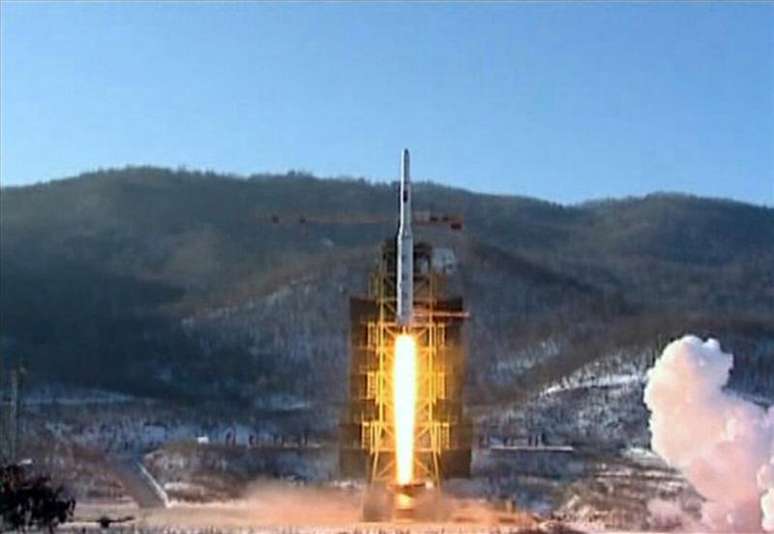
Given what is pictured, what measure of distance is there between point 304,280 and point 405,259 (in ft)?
196

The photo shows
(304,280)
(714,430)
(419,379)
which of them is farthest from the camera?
(304,280)

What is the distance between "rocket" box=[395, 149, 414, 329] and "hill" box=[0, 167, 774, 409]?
517 centimetres

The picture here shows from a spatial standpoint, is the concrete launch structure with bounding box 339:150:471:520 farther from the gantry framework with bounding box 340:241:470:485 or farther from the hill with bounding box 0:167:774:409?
the hill with bounding box 0:167:774:409

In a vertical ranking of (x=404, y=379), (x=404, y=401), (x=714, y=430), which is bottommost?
(x=714, y=430)

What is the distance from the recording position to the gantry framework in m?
39.3

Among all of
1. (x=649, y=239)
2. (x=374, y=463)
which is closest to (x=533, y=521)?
(x=374, y=463)

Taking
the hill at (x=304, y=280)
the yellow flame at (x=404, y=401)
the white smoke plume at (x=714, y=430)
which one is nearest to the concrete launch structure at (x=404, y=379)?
the yellow flame at (x=404, y=401)

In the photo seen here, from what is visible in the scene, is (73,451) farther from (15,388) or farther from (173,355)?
(173,355)

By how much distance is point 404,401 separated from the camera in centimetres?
3897

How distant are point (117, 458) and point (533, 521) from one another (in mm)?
26214

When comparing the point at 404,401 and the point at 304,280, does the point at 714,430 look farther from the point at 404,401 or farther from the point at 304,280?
the point at 304,280

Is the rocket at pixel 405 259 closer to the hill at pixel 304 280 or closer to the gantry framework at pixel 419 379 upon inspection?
the gantry framework at pixel 419 379

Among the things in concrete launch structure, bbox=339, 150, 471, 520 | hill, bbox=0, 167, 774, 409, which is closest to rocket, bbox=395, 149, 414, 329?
concrete launch structure, bbox=339, 150, 471, 520

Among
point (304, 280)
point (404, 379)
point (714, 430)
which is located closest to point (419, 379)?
point (404, 379)
